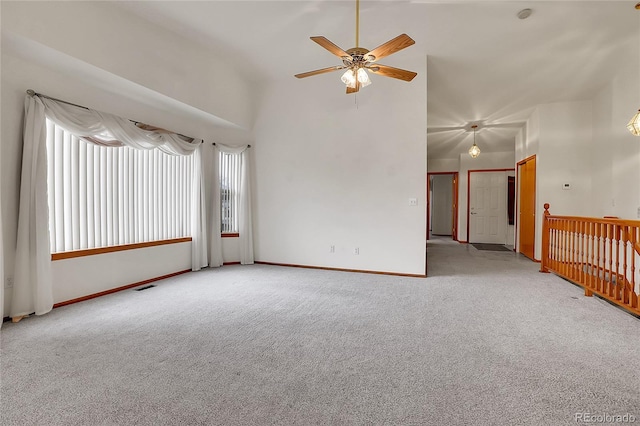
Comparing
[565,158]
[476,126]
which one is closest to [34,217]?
[565,158]

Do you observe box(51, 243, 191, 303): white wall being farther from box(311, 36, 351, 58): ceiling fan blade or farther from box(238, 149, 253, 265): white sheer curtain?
box(311, 36, 351, 58): ceiling fan blade

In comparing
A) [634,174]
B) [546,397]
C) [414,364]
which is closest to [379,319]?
[414,364]

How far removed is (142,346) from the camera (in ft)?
7.23

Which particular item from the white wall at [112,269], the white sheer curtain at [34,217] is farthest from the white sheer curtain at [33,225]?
the white wall at [112,269]

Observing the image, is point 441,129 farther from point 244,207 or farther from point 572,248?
point 244,207

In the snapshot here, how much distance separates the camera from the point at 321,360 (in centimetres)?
201

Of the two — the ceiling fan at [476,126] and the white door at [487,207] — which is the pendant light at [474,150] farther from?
the white door at [487,207]

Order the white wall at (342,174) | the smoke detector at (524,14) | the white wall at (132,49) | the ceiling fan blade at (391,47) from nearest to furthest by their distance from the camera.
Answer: the ceiling fan blade at (391,47) → the white wall at (132,49) → the smoke detector at (524,14) → the white wall at (342,174)

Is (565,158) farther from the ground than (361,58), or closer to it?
closer to it

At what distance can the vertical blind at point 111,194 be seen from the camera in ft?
10.3

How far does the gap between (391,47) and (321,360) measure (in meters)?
2.63

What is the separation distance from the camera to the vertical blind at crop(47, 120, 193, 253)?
3.13m

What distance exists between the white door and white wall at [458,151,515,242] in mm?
158

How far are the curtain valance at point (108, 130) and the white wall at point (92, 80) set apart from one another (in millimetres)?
176
